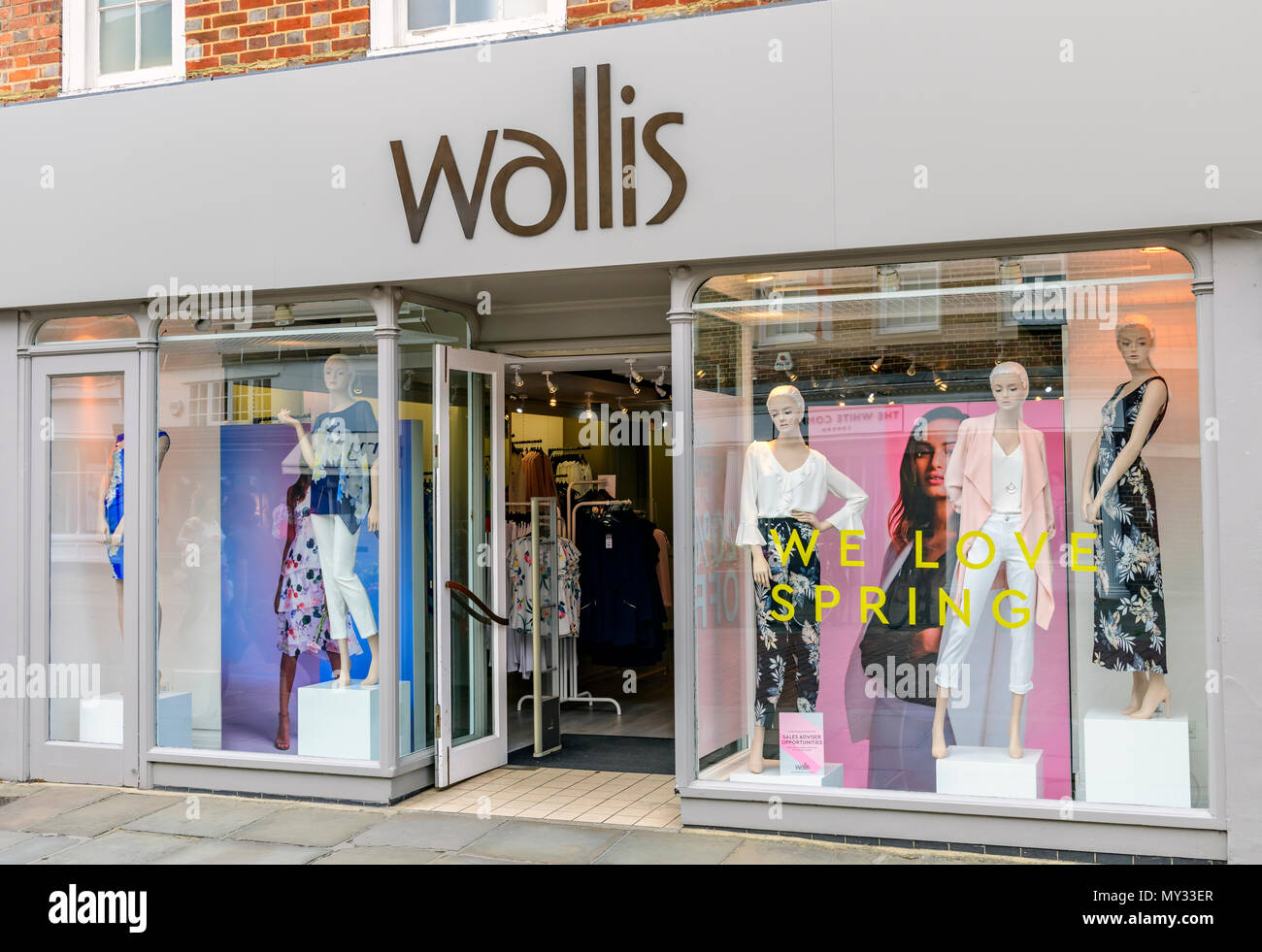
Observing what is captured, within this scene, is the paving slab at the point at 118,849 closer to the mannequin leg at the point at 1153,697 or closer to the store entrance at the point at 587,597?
the store entrance at the point at 587,597

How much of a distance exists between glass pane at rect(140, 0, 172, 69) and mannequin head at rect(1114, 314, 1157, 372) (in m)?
5.47

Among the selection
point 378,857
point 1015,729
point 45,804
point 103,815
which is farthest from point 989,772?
point 45,804

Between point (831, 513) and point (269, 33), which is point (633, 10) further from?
point (831, 513)

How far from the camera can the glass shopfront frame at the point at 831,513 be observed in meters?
4.97

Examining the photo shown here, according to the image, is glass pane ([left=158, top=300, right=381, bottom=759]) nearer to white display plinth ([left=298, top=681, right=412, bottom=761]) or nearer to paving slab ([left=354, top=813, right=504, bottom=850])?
white display plinth ([left=298, top=681, right=412, bottom=761])

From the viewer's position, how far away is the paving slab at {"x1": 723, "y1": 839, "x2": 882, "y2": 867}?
5.11 m

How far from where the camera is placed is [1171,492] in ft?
17.0

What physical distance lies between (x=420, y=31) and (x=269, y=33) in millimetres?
876

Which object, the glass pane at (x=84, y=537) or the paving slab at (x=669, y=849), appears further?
the glass pane at (x=84, y=537)

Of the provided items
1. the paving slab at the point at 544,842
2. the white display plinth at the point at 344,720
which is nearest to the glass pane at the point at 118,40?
the white display plinth at the point at 344,720

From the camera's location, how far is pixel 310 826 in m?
5.84

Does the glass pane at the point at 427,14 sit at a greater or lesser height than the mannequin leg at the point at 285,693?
greater
